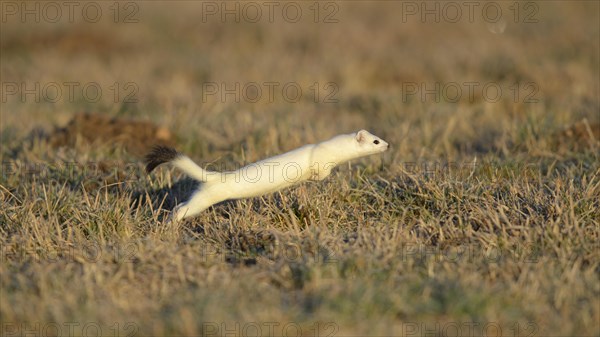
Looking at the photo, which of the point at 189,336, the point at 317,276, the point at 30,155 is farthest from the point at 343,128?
the point at 189,336

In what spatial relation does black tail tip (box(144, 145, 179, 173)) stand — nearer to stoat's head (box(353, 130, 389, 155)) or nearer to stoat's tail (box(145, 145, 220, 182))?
stoat's tail (box(145, 145, 220, 182))

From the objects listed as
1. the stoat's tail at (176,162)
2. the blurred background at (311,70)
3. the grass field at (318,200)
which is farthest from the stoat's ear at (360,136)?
the blurred background at (311,70)

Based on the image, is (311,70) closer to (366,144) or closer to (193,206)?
(366,144)

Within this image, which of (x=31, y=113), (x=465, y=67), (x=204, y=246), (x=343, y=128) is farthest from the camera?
(x=465, y=67)

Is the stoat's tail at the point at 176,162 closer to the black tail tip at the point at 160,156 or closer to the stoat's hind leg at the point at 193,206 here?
the black tail tip at the point at 160,156

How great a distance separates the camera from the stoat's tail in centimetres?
439

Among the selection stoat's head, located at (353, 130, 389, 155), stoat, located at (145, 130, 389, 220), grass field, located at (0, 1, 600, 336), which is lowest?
grass field, located at (0, 1, 600, 336)

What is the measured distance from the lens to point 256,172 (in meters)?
4.43

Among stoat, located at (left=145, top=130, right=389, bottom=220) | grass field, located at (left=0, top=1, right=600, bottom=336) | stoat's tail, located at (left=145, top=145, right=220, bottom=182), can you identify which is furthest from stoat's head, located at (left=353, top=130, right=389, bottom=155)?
stoat's tail, located at (left=145, top=145, right=220, bottom=182)

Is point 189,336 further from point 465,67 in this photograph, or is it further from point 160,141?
point 465,67

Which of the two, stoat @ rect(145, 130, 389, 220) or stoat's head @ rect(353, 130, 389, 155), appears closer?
stoat @ rect(145, 130, 389, 220)

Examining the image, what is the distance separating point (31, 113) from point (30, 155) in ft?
7.31

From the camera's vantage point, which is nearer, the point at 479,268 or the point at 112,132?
the point at 479,268

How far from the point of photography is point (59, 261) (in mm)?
3973
